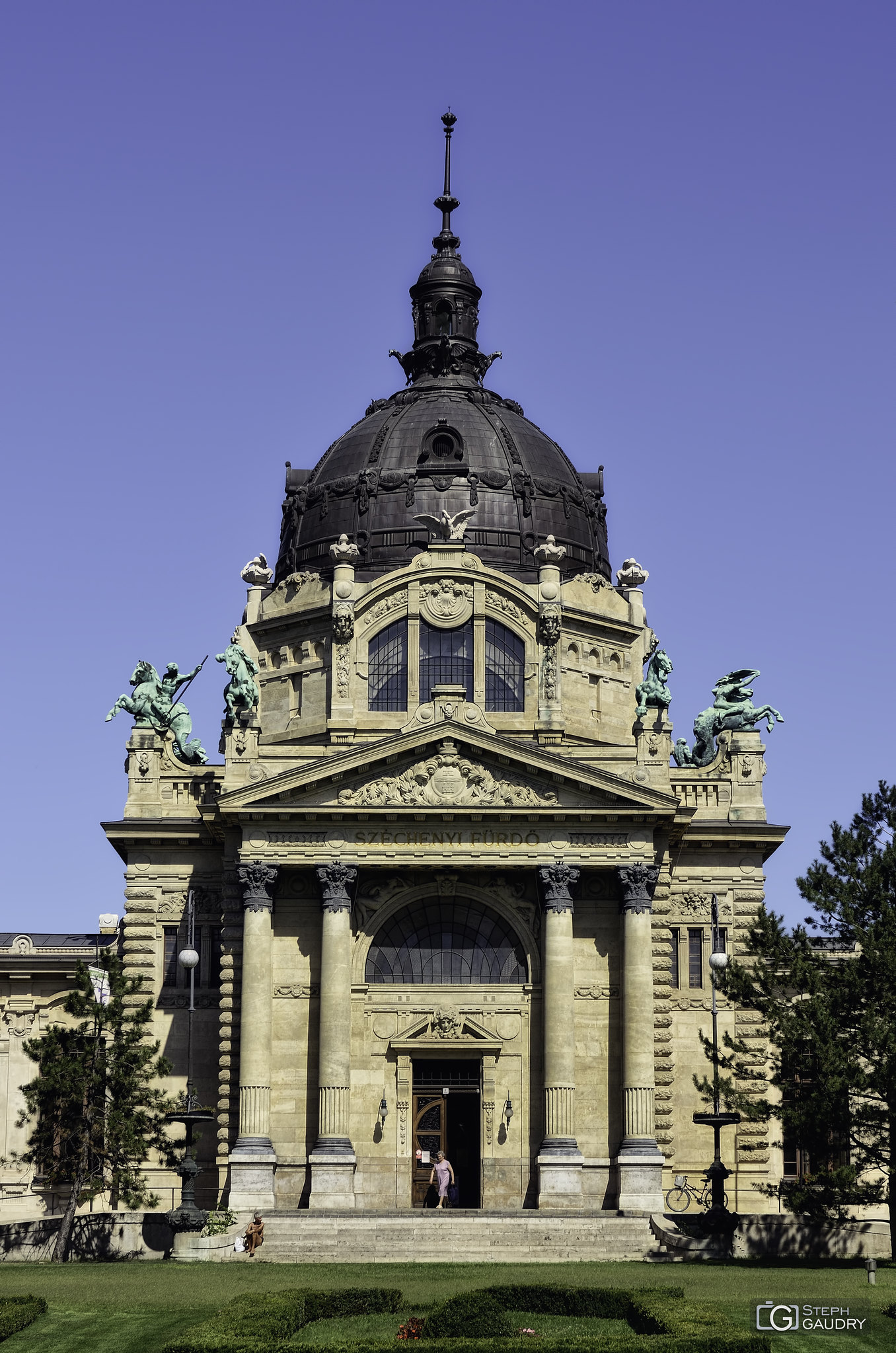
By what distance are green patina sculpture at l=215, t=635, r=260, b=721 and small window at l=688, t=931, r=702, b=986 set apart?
1616 cm

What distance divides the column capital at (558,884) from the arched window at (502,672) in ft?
30.5

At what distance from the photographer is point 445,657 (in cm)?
7150

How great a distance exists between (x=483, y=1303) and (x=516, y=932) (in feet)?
91.6

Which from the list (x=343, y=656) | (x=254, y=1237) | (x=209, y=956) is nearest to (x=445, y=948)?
(x=209, y=956)

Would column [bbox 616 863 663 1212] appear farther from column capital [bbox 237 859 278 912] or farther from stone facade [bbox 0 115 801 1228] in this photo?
column capital [bbox 237 859 278 912]

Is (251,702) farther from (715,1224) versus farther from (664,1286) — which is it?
(664,1286)

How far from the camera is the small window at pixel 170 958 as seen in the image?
69125 millimetres

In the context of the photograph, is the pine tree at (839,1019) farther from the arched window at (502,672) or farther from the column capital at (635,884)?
the arched window at (502,672)

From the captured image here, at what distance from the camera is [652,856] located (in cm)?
6412

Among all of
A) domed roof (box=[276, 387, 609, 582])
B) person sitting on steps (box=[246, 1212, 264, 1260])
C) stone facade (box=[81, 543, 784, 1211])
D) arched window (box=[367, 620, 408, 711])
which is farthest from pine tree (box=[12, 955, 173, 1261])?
domed roof (box=[276, 387, 609, 582])

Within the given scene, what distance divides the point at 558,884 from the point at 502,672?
34.3ft

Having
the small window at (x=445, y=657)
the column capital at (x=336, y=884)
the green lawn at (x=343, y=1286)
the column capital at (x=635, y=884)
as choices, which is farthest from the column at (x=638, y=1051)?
the small window at (x=445, y=657)

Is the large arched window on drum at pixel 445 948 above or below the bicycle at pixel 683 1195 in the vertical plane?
above

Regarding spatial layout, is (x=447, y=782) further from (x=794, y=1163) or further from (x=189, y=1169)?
(x=794, y=1163)
